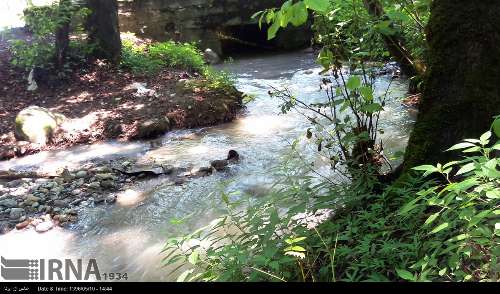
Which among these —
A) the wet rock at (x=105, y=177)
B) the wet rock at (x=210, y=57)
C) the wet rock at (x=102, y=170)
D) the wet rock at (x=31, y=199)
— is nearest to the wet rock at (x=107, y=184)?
the wet rock at (x=105, y=177)

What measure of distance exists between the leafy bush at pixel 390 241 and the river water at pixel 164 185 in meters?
0.87

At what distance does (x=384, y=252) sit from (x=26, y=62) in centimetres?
967

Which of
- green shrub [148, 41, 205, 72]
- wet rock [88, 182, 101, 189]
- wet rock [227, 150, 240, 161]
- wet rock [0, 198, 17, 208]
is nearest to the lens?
wet rock [0, 198, 17, 208]

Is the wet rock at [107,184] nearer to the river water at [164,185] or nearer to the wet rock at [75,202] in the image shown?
the river water at [164,185]

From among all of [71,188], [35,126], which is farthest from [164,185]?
[35,126]

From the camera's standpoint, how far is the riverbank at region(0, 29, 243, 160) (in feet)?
25.7

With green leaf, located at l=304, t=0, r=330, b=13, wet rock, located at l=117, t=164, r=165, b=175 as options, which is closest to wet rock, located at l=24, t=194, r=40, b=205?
wet rock, located at l=117, t=164, r=165, b=175

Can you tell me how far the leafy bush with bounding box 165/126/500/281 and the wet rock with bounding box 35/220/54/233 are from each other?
2399 mm

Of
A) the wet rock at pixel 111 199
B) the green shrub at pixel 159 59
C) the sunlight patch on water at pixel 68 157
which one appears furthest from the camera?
the green shrub at pixel 159 59

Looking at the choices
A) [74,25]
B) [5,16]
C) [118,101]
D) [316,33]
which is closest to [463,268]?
[316,33]

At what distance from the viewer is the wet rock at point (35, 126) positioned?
24.8 ft

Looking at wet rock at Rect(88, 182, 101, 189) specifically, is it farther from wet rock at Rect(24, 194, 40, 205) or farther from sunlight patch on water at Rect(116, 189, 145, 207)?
wet rock at Rect(24, 194, 40, 205)

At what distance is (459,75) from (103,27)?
9.49 metres

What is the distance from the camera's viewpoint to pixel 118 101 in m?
9.12
